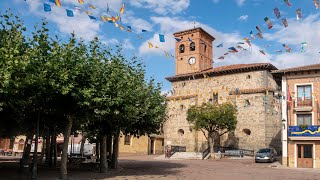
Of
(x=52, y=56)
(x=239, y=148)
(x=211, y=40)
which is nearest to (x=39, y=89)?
(x=52, y=56)

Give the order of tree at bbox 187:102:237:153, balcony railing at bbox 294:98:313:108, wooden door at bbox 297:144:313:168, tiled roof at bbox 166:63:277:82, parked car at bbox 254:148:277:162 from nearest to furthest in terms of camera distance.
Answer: wooden door at bbox 297:144:313:168 < balcony railing at bbox 294:98:313:108 < parked car at bbox 254:148:277:162 < tree at bbox 187:102:237:153 < tiled roof at bbox 166:63:277:82

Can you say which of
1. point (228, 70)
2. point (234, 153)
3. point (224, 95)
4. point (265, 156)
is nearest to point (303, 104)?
point (265, 156)

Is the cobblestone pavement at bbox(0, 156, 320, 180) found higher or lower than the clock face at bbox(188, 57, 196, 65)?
lower

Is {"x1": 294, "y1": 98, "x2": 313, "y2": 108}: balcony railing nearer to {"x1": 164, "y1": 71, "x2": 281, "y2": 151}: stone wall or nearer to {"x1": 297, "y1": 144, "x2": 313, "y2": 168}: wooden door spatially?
{"x1": 297, "y1": 144, "x2": 313, "y2": 168}: wooden door

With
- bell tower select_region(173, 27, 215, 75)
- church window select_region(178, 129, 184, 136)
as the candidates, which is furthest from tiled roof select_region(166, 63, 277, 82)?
church window select_region(178, 129, 184, 136)

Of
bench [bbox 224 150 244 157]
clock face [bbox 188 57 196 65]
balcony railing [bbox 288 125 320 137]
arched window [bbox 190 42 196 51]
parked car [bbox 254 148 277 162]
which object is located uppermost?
arched window [bbox 190 42 196 51]

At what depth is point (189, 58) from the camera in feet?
190

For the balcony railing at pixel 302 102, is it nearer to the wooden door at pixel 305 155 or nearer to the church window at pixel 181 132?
the wooden door at pixel 305 155

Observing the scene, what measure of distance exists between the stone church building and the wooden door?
11.6 meters

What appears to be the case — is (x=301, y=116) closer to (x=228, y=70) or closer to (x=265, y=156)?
(x=265, y=156)

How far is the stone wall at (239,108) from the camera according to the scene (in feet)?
152

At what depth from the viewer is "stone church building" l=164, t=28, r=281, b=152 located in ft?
153

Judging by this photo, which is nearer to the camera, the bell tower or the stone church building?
the stone church building

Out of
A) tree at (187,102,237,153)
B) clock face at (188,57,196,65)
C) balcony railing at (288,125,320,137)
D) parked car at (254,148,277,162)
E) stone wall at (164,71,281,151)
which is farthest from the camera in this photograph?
clock face at (188,57,196,65)
